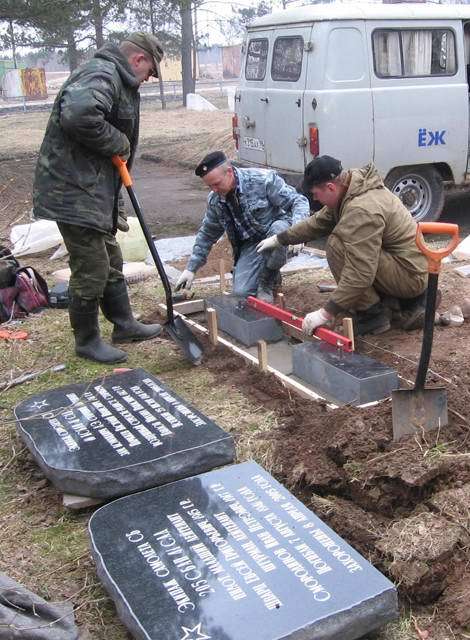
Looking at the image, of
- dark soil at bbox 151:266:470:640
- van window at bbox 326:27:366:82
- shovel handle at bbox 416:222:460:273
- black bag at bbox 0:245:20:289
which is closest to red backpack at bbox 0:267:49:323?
black bag at bbox 0:245:20:289

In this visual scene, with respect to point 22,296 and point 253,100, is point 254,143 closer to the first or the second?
point 253,100

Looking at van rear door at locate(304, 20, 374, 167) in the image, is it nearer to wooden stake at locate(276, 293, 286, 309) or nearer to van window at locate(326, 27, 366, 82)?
van window at locate(326, 27, 366, 82)

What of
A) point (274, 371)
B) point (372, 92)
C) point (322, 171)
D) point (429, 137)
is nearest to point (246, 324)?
point (274, 371)

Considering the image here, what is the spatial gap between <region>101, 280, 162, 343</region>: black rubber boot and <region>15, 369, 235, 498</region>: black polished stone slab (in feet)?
3.20

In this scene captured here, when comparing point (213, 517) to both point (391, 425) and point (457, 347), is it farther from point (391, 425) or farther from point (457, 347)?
point (457, 347)

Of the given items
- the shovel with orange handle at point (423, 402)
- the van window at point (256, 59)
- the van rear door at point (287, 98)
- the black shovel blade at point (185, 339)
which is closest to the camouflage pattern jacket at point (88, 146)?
the black shovel blade at point (185, 339)

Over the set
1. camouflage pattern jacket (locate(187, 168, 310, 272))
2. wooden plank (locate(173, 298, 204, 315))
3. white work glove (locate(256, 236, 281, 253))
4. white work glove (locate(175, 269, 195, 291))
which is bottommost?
wooden plank (locate(173, 298, 204, 315))

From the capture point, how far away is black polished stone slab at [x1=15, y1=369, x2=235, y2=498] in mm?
3000

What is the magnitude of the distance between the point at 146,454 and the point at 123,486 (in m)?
0.18

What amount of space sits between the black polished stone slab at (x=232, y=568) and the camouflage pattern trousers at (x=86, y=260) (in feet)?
5.74

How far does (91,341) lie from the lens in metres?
4.55

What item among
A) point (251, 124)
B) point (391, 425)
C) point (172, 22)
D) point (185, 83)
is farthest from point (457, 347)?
point (172, 22)

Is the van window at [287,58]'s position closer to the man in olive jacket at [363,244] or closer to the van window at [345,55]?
the van window at [345,55]

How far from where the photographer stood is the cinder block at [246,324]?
188 inches
